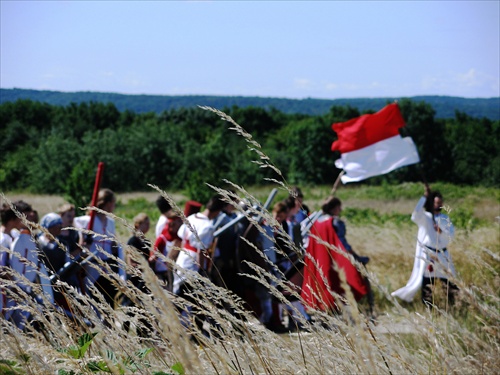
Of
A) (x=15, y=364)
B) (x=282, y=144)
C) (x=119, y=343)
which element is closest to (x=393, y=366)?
(x=119, y=343)

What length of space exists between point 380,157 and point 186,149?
4553 cm

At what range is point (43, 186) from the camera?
139ft

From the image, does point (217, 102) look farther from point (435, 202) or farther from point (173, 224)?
point (173, 224)

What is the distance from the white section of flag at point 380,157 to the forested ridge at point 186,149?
22876mm

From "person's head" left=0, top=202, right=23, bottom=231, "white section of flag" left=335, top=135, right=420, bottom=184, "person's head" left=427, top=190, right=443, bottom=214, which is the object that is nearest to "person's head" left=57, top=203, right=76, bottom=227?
"person's head" left=0, top=202, right=23, bottom=231

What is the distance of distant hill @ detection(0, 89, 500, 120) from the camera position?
6.58 metres

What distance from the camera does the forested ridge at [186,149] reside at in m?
42.4

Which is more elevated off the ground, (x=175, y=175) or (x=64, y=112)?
(x=64, y=112)

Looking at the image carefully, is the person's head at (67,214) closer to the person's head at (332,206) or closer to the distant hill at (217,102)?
the distant hill at (217,102)

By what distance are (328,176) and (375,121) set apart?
57.3 m

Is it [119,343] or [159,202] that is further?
[159,202]

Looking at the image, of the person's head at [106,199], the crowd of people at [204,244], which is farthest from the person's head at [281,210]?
the person's head at [106,199]

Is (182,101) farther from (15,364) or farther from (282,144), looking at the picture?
(15,364)

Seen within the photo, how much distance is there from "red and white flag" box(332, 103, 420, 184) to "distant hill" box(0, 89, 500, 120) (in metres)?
2.18
